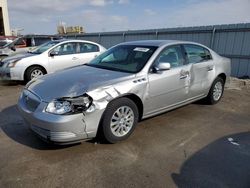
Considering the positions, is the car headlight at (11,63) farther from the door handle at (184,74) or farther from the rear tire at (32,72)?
the door handle at (184,74)

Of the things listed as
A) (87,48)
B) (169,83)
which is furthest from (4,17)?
(169,83)

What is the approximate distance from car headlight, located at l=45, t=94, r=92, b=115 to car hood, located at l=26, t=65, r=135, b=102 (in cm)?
7

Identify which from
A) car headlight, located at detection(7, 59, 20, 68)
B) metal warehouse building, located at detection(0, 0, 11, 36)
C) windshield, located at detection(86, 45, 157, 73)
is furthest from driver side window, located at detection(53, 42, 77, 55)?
metal warehouse building, located at detection(0, 0, 11, 36)

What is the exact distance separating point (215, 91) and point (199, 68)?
105 centimetres

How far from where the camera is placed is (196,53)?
16.5 ft

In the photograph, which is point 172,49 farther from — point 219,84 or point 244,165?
point 244,165

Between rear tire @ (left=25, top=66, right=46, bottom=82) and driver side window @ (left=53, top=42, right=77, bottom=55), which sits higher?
driver side window @ (left=53, top=42, right=77, bottom=55)

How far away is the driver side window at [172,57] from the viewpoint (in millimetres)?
4227

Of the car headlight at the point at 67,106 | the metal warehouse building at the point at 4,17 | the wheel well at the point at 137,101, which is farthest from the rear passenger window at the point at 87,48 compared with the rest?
the metal warehouse building at the point at 4,17

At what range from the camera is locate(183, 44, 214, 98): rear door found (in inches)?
188

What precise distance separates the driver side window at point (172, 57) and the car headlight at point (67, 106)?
1.58 metres

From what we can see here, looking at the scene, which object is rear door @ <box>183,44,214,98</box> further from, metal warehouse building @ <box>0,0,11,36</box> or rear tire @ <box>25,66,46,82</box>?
metal warehouse building @ <box>0,0,11,36</box>

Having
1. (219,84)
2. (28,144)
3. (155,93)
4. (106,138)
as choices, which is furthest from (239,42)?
(28,144)

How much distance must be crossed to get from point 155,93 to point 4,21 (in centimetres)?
2787
